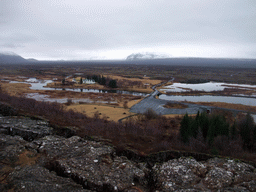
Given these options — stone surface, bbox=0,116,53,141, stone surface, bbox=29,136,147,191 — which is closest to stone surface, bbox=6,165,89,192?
stone surface, bbox=29,136,147,191

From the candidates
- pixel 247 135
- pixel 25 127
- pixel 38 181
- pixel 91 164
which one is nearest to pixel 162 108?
pixel 247 135

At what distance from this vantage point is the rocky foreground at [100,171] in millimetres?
6707

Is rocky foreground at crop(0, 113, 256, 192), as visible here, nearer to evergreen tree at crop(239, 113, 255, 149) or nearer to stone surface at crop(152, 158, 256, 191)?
stone surface at crop(152, 158, 256, 191)

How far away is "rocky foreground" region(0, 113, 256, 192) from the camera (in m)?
6.71

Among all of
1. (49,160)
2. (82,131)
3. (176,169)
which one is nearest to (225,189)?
(176,169)

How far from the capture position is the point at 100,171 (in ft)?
24.8

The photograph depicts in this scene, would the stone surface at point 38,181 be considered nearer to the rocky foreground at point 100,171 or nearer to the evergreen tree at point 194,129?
the rocky foreground at point 100,171

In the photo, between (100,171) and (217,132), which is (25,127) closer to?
(100,171)

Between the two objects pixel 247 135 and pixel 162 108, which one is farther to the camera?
pixel 162 108

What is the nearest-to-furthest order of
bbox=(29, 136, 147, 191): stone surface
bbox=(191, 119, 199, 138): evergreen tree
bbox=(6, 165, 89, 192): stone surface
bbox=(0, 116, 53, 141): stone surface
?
bbox=(6, 165, 89, 192): stone surface < bbox=(29, 136, 147, 191): stone surface < bbox=(0, 116, 53, 141): stone surface < bbox=(191, 119, 199, 138): evergreen tree

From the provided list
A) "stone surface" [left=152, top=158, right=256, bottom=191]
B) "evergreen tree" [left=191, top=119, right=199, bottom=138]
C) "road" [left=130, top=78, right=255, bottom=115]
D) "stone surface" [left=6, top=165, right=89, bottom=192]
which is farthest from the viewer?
"road" [left=130, top=78, right=255, bottom=115]

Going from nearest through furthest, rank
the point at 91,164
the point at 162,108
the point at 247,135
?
the point at 91,164, the point at 247,135, the point at 162,108

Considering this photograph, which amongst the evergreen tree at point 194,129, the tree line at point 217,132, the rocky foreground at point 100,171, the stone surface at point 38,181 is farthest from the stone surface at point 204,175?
the evergreen tree at point 194,129

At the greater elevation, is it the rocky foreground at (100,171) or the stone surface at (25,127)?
the stone surface at (25,127)
